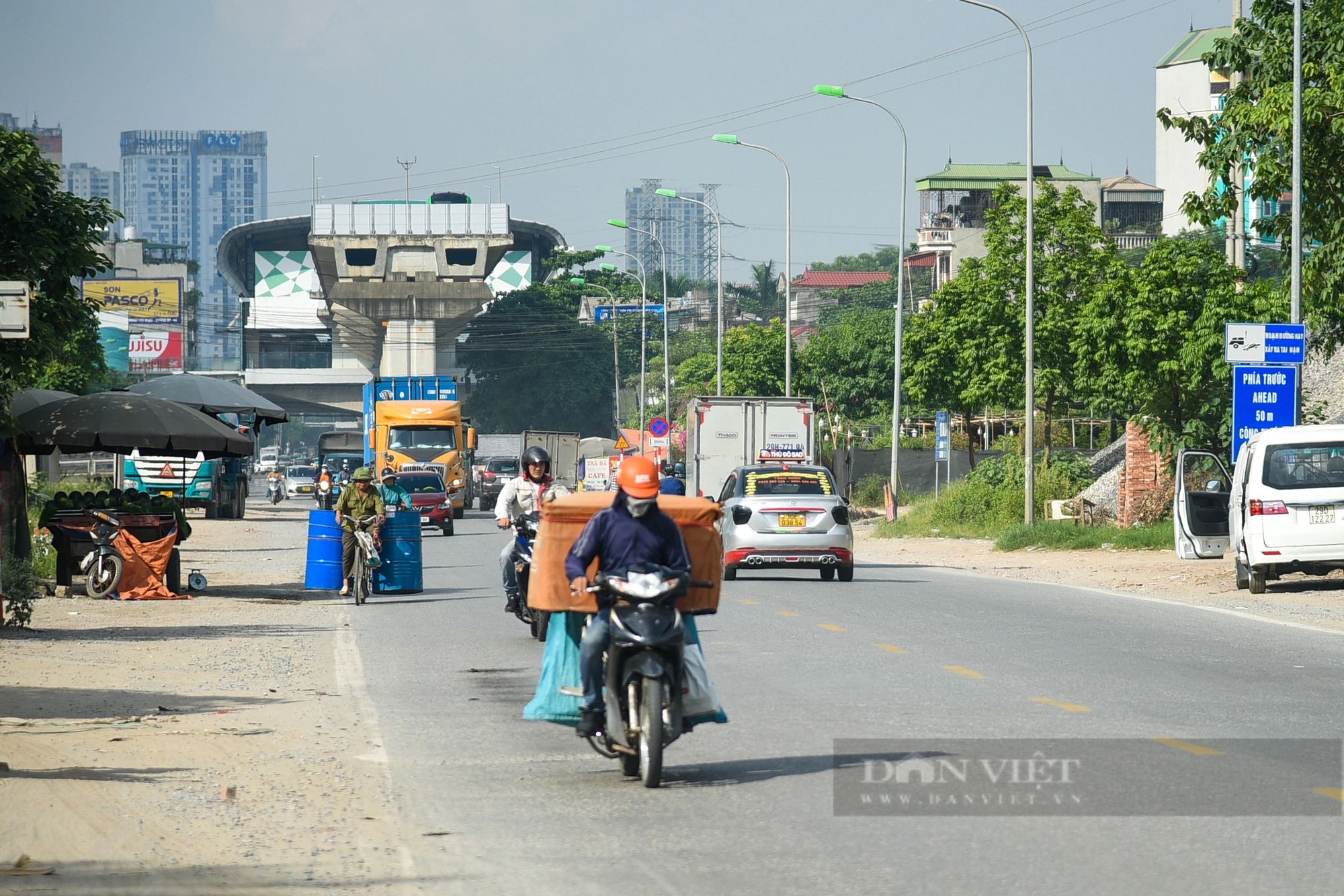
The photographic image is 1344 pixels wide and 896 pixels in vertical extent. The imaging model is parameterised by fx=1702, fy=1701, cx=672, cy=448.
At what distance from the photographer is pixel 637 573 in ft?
27.0

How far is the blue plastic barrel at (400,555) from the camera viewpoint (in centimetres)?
2228

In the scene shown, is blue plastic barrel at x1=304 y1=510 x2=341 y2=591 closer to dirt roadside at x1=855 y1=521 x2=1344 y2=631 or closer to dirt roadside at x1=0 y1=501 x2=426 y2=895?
dirt roadside at x1=0 y1=501 x2=426 y2=895

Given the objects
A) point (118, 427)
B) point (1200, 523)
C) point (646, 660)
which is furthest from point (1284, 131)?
point (646, 660)

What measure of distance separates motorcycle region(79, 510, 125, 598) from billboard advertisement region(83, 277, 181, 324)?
11724cm

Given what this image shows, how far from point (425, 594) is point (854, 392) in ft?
176

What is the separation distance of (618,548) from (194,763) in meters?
2.80

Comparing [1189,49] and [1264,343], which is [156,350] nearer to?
[1189,49]

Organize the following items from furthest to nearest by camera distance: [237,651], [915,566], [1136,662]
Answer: [915,566] < [237,651] < [1136,662]

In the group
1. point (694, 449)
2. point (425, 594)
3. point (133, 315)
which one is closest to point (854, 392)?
point (694, 449)

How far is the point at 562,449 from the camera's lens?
74.9 metres

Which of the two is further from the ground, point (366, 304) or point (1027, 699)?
point (366, 304)

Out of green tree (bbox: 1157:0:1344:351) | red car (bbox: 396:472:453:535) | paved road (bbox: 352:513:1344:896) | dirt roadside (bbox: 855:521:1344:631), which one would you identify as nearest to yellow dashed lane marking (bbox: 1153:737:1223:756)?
paved road (bbox: 352:513:1344:896)

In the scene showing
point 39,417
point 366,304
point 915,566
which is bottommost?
point 915,566

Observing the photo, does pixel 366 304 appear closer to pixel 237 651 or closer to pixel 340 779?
pixel 237 651
